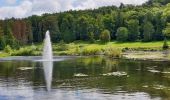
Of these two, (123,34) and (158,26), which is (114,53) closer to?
(158,26)

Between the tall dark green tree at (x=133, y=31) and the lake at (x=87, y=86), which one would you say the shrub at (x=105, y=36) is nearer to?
the tall dark green tree at (x=133, y=31)

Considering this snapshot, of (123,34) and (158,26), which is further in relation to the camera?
(123,34)

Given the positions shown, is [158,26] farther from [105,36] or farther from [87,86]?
[87,86]

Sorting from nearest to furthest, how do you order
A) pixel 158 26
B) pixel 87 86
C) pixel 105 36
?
pixel 87 86, pixel 158 26, pixel 105 36

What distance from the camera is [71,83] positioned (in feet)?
185

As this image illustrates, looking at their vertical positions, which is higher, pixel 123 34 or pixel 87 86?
pixel 123 34

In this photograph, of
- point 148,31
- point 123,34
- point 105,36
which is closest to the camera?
point 148,31

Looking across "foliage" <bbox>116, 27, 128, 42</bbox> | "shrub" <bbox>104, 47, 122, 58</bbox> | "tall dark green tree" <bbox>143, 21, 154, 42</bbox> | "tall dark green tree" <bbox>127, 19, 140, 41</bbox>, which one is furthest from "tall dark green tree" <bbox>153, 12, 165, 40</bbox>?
"shrub" <bbox>104, 47, 122, 58</bbox>

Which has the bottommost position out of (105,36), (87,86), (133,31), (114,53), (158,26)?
(87,86)

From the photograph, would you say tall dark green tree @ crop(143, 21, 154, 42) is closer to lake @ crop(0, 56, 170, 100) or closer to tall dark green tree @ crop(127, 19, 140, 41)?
tall dark green tree @ crop(127, 19, 140, 41)

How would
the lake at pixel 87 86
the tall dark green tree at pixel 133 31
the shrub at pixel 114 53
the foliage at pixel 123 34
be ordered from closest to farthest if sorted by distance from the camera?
the lake at pixel 87 86 → the shrub at pixel 114 53 → the tall dark green tree at pixel 133 31 → the foliage at pixel 123 34

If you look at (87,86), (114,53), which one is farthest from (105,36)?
(87,86)

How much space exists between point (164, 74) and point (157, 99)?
941 inches

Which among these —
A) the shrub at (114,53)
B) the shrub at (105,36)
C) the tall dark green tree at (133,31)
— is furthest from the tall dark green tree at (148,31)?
the shrub at (114,53)
